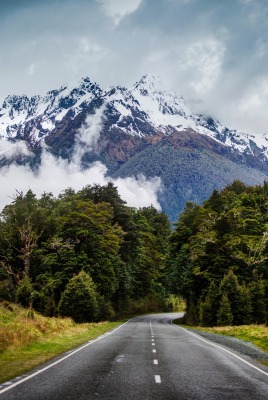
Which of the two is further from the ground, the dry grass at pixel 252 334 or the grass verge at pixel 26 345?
the grass verge at pixel 26 345

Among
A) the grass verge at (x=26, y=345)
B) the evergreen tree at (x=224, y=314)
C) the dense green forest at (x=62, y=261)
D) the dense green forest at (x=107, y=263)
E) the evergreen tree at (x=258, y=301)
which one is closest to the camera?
the grass verge at (x=26, y=345)

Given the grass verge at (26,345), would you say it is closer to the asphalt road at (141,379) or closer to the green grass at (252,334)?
the asphalt road at (141,379)

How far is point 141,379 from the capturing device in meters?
14.0

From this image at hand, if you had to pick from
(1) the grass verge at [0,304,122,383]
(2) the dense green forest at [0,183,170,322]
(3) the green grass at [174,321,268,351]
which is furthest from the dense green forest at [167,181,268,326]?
(1) the grass verge at [0,304,122,383]

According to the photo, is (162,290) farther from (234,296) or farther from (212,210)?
(234,296)

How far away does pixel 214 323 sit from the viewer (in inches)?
2048

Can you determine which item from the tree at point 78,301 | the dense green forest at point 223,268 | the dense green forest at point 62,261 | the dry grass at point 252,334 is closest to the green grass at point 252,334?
the dry grass at point 252,334

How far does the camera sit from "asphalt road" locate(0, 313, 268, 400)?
11.6m

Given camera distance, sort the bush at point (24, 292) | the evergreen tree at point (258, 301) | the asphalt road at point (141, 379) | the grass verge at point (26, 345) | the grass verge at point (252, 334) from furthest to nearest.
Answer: the bush at point (24, 292) < the evergreen tree at point (258, 301) < the grass verge at point (252, 334) < the grass verge at point (26, 345) < the asphalt road at point (141, 379)

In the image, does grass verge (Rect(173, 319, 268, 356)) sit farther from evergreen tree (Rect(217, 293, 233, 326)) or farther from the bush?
the bush

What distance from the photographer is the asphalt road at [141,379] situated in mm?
11594

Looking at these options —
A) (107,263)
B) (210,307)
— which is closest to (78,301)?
(107,263)

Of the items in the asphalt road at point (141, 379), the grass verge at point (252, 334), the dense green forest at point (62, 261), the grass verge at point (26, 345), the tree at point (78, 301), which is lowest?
the grass verge at point (252, 334)

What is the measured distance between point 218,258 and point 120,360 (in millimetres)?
38090
